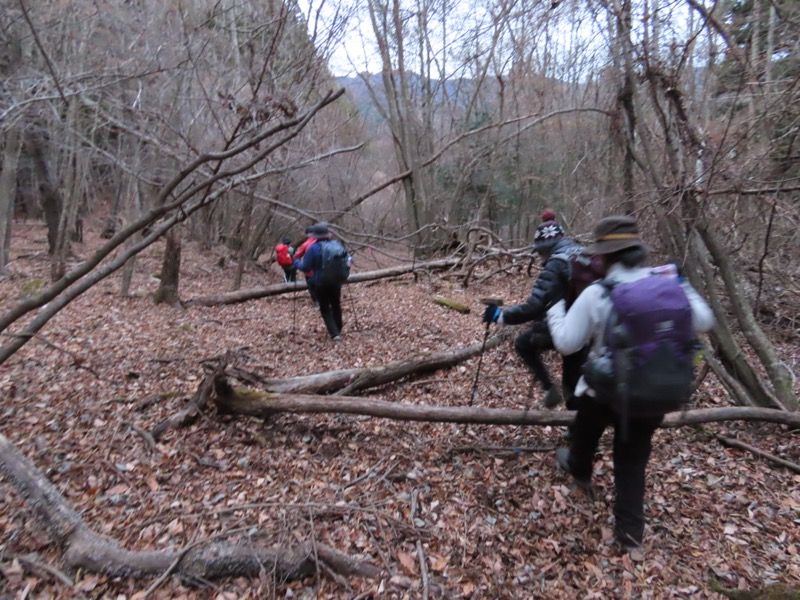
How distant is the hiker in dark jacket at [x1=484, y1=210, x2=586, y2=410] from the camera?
13.5ft

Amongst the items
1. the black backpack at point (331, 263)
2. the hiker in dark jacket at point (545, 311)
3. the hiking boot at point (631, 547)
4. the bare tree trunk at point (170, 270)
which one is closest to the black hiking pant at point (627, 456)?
the hiking boot at point (631, 547)

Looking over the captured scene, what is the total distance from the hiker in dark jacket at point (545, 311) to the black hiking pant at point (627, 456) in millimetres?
585

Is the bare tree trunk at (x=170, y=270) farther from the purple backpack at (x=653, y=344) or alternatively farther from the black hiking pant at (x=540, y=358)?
the purple backpack at (x=653, y=344)

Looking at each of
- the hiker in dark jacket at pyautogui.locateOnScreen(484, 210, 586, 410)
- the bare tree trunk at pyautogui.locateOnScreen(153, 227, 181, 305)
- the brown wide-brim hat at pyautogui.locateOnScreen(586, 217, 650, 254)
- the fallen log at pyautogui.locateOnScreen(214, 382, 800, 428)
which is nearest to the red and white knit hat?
the hiker in dark jacket at pyautogui.locateOnScreen(484, 210, 586, 410)

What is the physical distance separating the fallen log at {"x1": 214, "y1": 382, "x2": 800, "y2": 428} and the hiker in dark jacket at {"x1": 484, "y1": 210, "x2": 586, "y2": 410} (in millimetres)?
427

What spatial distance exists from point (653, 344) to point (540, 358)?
2027 millimetres

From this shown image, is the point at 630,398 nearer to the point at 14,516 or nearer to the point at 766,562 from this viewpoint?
the point at 766,562

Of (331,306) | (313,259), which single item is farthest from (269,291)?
(313,259)

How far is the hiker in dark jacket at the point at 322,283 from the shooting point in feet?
23.7

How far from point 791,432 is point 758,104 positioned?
3.14m

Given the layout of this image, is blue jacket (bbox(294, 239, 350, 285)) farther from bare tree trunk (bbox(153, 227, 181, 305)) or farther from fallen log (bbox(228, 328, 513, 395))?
bare tree trunk (bbox(153, 227, 181, 305))

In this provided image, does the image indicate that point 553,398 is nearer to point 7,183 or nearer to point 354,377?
point 354,377

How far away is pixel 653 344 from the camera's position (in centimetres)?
261

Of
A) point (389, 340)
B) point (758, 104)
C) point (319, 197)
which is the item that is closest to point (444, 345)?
point (389, 340)
